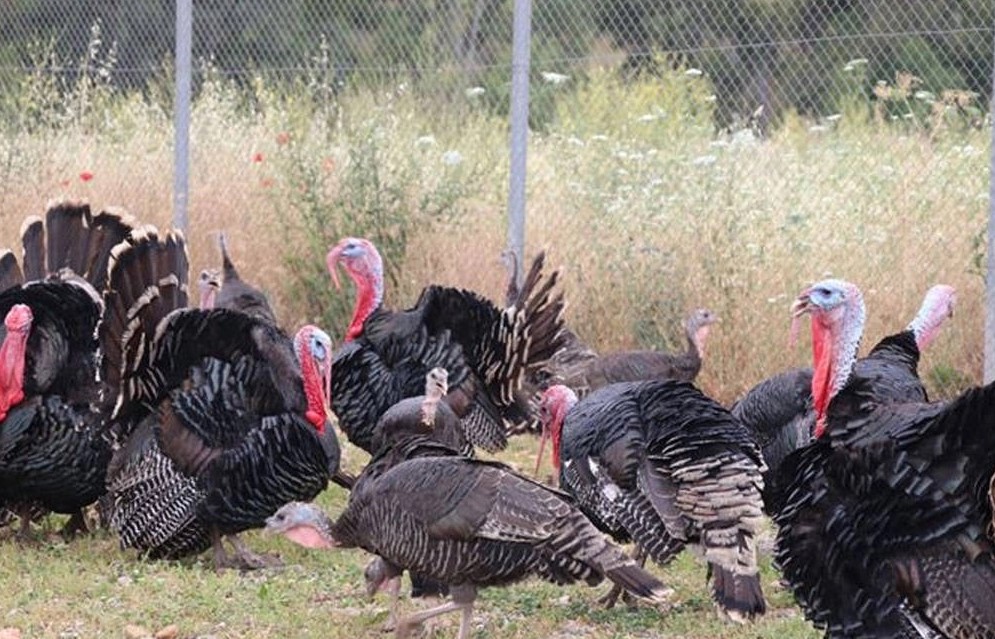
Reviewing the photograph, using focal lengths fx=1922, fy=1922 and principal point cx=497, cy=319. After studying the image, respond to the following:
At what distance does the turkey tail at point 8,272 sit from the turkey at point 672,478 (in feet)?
9.62

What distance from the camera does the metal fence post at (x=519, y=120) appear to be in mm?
9258

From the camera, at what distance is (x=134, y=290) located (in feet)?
23.7

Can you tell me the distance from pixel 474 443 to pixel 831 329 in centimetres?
264

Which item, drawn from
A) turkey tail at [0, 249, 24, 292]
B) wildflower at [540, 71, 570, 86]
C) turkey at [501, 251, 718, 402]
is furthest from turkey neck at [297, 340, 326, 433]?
wildflower at [540, 71, 570, 86]

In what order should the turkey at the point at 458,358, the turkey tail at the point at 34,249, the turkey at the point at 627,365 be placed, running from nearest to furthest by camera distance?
the turkey at the point at 458,358 → the turkey tail at the point at 34,249 → the turkey at the point at 627,365

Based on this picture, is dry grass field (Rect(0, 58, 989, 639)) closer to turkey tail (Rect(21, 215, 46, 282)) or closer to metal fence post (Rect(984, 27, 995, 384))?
metal fence post (Rect(984, 27, 995, 384))

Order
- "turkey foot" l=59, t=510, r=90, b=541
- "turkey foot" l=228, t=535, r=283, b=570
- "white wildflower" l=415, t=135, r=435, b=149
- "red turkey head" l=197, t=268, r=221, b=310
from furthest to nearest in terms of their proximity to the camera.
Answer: "white wildflower" l=415, t=135, r=435, b=149 < "red turkey head" l=197, t=268, r=221, b=310 < "turkey foot" l=59, t=510, r=90, b=541 < "turkey foot" l=228, t=535, r=283, b=570

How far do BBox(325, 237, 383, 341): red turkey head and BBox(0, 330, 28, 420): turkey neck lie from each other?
1.57 m

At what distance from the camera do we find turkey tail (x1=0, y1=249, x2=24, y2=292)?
325 inches

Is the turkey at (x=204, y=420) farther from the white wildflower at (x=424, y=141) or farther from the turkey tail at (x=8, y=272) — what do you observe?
the white wildflower at (x=424, y=141)

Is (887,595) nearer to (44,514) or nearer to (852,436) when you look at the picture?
(852,436)

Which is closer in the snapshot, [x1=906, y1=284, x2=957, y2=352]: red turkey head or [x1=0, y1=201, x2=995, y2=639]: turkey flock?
[x1=0, y1=201, x2=995, y2=639]: turkey flock

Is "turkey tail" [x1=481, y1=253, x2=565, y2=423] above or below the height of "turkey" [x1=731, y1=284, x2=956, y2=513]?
above

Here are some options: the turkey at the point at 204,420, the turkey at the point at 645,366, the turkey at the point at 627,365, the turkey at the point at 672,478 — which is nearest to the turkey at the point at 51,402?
the turkey at the point at 204,420
